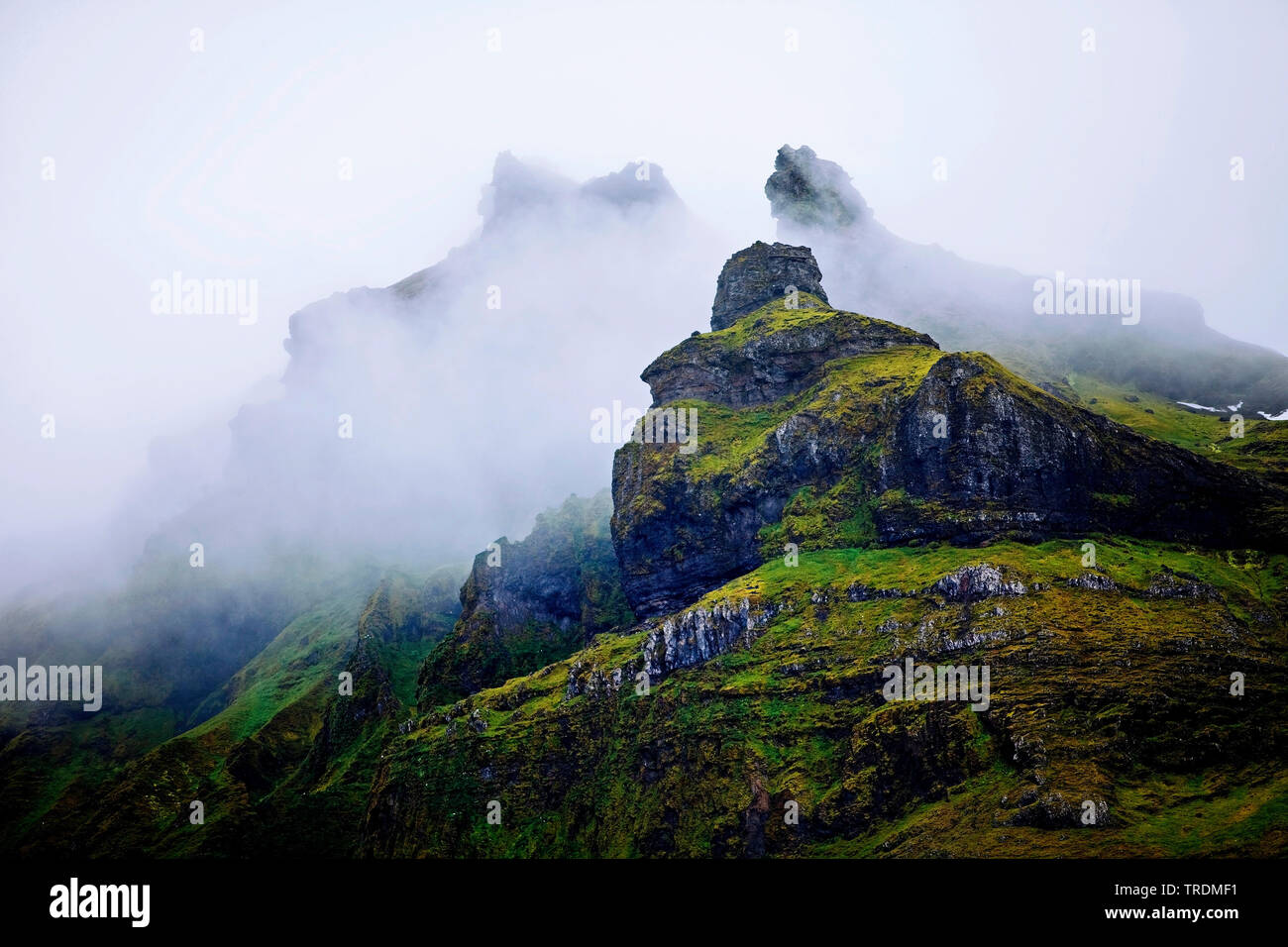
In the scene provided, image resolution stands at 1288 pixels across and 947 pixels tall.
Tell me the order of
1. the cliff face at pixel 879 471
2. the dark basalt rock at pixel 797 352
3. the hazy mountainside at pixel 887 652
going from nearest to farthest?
1. the hazy mountainside at pixel 887 652
2. the cliff face at pixel 879 471
3. the dark basalt rock at pixel 797 352

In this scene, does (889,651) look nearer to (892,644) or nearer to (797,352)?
(892,644)

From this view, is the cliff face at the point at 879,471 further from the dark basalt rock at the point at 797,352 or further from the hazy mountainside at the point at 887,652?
the hazy mountainside at the point at 887,652

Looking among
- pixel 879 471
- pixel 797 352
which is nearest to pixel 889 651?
pixel 879 471

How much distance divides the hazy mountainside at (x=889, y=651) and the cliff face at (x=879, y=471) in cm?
49

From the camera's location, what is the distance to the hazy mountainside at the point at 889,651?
10119cm

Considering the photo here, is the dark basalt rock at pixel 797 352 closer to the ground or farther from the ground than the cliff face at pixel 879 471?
farther from the ground

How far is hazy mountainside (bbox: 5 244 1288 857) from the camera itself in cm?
10119

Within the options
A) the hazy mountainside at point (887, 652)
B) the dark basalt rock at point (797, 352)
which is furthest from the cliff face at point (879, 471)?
the hazy mountainside at point (887, 652)
